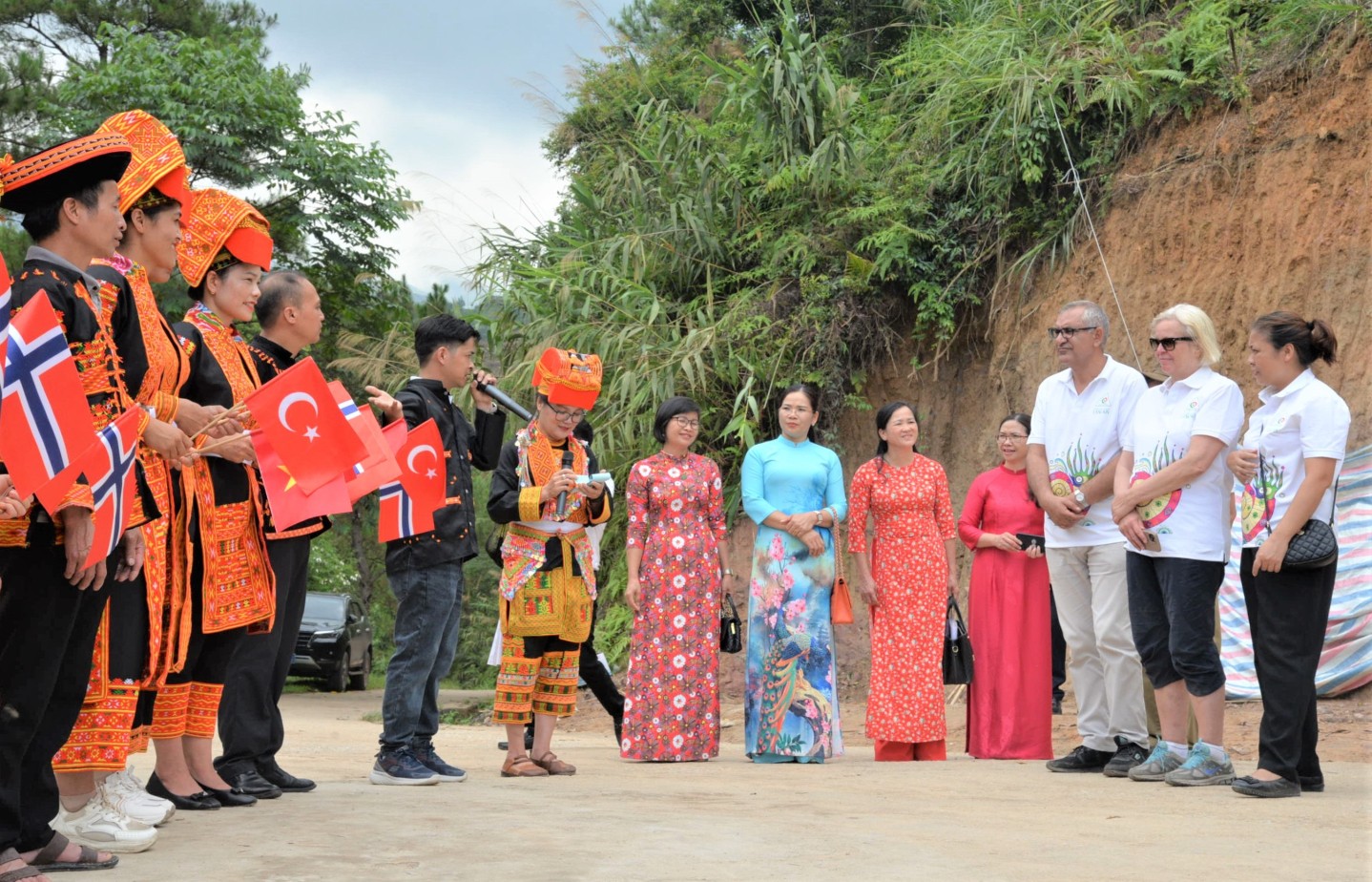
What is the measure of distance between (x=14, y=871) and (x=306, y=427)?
1750 mm

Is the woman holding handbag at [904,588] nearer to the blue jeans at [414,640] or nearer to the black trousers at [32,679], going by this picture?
the blue jeans at [414,640]

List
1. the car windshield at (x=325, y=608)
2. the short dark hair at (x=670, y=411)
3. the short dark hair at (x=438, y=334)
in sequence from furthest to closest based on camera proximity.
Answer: the car windshield at (x=325, y=608) → the short dark hair at (x=670, y=411) → the short dark hair at (x=438, y=334)

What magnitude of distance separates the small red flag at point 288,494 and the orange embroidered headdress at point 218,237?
886mm

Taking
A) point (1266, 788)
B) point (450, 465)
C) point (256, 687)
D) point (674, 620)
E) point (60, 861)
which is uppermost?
point (450, 465)

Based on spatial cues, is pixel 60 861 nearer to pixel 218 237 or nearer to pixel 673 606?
pixel 218 237

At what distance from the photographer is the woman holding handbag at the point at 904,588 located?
7055 mm

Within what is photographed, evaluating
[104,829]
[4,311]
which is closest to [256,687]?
[104,829]

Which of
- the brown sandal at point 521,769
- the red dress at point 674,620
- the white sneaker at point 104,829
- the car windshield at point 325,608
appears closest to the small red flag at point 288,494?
the white sneaker at point 104,829

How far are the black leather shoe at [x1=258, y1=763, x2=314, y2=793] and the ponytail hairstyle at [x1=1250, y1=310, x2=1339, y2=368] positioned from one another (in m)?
4.19

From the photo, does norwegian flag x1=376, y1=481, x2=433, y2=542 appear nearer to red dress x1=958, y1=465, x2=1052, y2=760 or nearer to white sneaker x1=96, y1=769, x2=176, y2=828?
white sneaker x1=96, y1=769, x2=176, y2=828

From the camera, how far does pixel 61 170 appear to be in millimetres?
3291

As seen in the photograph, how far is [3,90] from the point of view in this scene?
22.6 meters

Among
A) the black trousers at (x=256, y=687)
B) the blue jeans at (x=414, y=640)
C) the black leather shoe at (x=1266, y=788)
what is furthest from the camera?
the blue jeans at (x=414, y=640)

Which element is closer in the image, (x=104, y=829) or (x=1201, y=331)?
(x=104, y=829)
